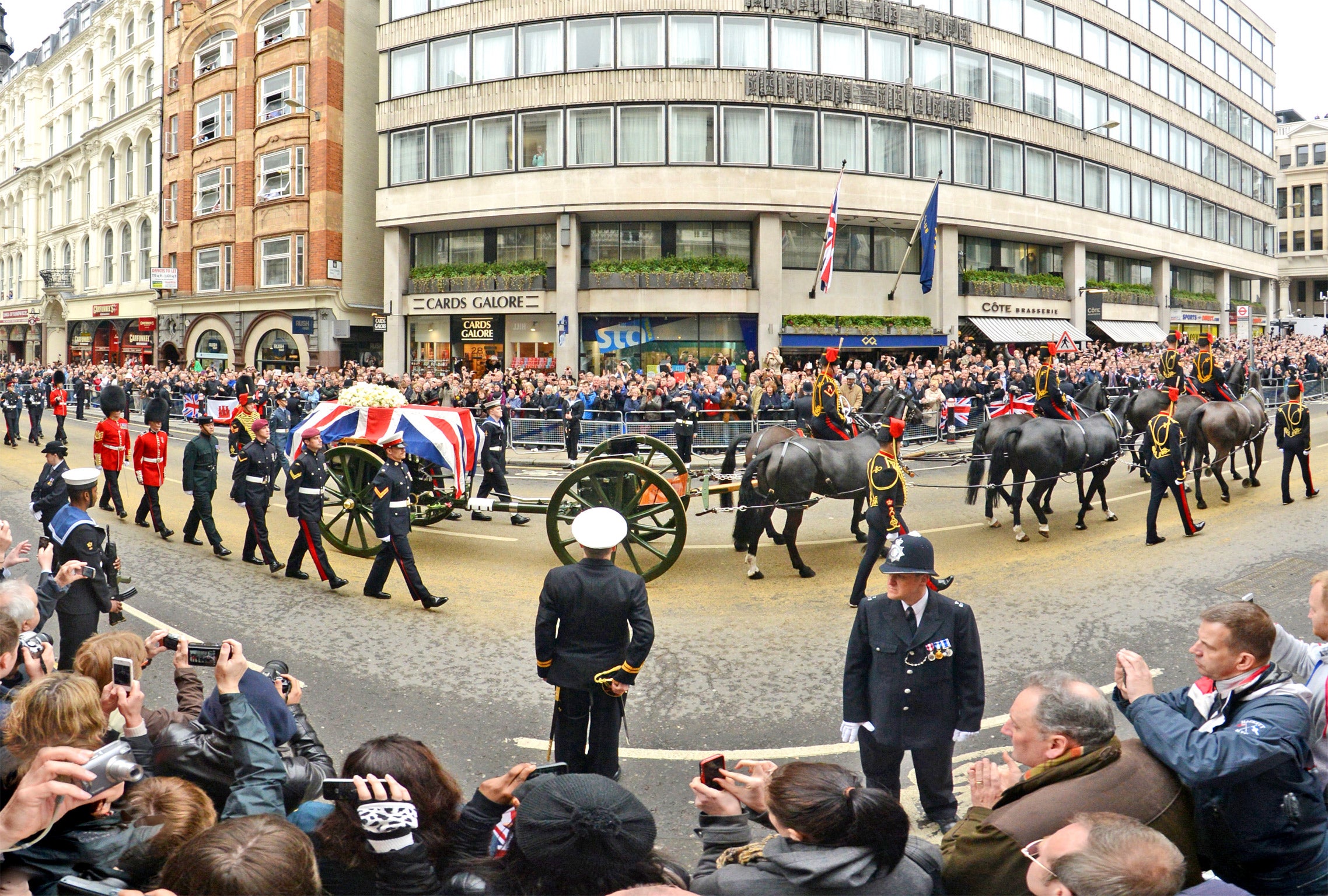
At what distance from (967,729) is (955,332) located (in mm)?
31549

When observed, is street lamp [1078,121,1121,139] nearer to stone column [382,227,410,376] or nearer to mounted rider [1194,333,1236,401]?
stone column [382,227,410,376]

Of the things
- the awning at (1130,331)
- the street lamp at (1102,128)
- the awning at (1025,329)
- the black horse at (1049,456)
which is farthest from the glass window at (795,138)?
the black horse at (1049,456)

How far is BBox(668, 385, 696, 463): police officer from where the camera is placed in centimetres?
1866

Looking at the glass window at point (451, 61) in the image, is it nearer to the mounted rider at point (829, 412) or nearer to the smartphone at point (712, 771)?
the mounted rider at point (829, 412)

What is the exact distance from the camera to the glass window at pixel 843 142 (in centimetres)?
3128

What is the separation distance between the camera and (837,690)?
692 centimetres

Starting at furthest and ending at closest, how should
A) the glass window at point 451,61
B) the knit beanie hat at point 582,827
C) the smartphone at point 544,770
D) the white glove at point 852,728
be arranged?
the glass window at point 451,61 → the white glove at point 852,728 → the smartphone at point 544,770 → the knit beanie hat at point 582,827

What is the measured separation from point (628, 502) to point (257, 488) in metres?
4.67

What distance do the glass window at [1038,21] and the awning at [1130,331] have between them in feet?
40.8

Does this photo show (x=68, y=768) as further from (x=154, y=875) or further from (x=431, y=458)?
(x=431, y=458)

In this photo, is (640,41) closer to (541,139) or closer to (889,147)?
(541,139)

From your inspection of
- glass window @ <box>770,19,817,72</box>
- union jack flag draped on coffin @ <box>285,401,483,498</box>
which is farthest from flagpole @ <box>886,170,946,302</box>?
union jack flag draped on coffin @ <box>285,401,483,498</box>

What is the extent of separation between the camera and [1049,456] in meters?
12.1

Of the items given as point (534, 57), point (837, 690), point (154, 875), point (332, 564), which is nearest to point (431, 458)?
point (332, 564)
